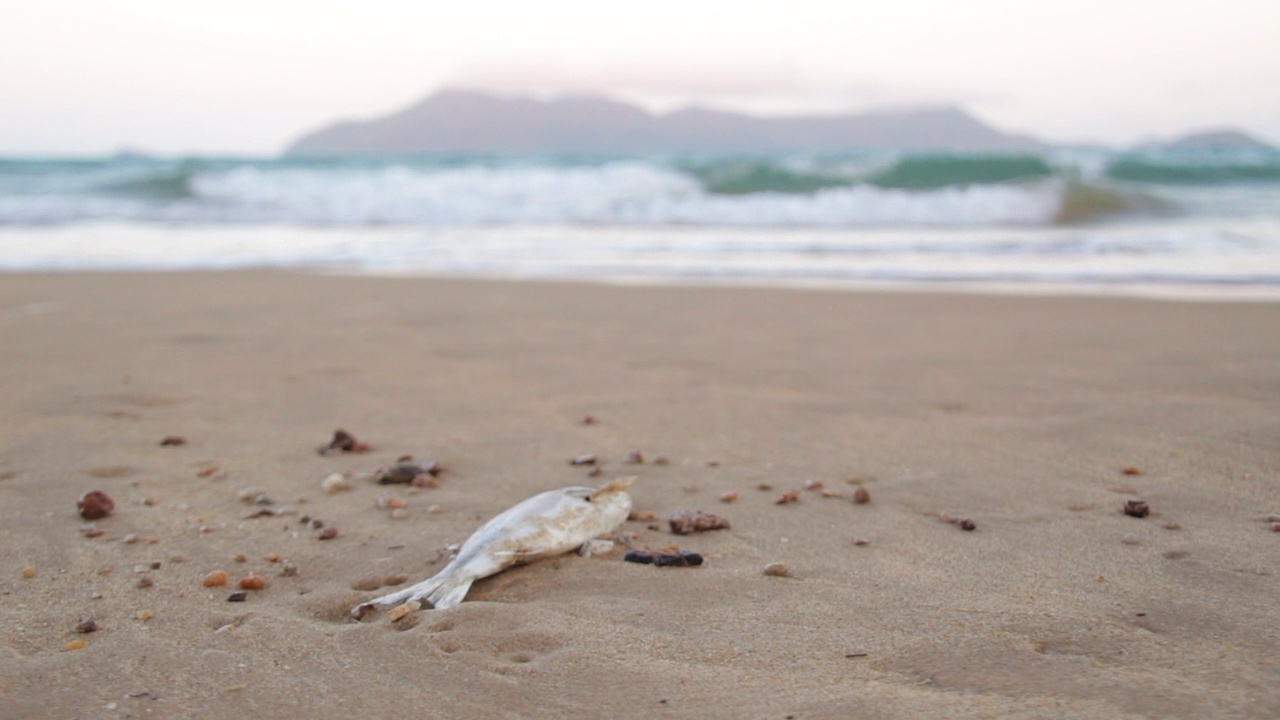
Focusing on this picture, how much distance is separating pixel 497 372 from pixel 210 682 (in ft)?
8.52

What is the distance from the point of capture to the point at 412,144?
49562 mm

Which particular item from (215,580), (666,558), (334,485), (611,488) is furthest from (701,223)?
(215,580)

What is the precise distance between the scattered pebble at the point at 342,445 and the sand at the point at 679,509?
0.18 feet

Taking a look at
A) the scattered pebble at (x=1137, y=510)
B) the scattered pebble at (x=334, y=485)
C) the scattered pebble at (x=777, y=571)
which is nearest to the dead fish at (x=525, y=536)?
the scattered pebble at (x=777, y=571)

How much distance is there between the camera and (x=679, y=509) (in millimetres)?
2525

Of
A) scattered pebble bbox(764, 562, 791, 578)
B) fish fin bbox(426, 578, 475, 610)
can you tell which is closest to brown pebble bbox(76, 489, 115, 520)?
fish fin bbox(426, 578, 475, 610)

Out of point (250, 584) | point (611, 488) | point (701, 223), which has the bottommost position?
point (250, 584)

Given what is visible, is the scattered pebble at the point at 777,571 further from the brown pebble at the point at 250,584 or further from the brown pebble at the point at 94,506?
the brown pebble at the point at 94,506

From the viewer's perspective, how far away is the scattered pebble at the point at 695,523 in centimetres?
235

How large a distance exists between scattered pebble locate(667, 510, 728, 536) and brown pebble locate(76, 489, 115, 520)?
1370 millimetres

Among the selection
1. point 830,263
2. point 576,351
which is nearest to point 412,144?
point 830,263

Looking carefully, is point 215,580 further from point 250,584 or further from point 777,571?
point 777,571

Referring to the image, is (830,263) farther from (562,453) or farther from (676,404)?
(562,453)

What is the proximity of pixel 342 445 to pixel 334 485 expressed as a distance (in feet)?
1.26
